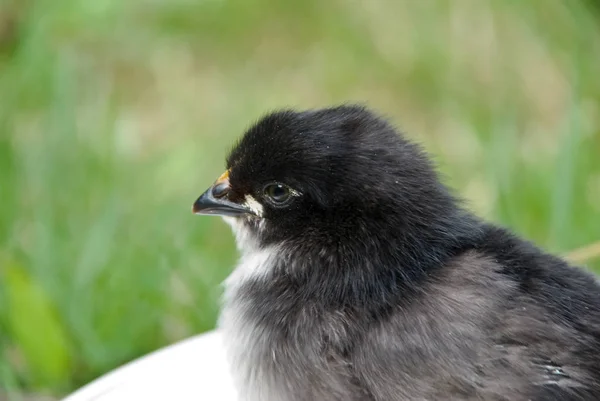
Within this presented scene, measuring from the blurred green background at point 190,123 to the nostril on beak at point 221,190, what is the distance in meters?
0.97

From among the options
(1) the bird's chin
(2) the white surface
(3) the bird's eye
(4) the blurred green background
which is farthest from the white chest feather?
(4) the blurred green background

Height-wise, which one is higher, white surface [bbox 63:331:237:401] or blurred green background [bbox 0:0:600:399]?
blurred green background [bbox 0:0:600:399]

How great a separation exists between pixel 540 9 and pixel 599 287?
236 centimetres

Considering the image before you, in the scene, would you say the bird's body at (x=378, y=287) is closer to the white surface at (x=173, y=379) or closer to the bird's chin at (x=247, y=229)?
the bird's chin at (x=247, y=229)

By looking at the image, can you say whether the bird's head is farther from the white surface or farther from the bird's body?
the white surface

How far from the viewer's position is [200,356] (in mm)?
2094

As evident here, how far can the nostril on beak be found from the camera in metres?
1.82

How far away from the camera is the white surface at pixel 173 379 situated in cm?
197

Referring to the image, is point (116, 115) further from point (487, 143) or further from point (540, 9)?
point (540, 9)

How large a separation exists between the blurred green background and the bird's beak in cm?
94

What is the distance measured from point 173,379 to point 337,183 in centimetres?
71

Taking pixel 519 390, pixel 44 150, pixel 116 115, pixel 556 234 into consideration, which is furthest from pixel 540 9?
pixel 519 390

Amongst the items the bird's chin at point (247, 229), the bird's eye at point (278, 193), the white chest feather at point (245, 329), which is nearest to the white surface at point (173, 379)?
the white chest feather at point (245, 329)

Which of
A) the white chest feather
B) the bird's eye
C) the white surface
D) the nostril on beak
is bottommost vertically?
the white surface
